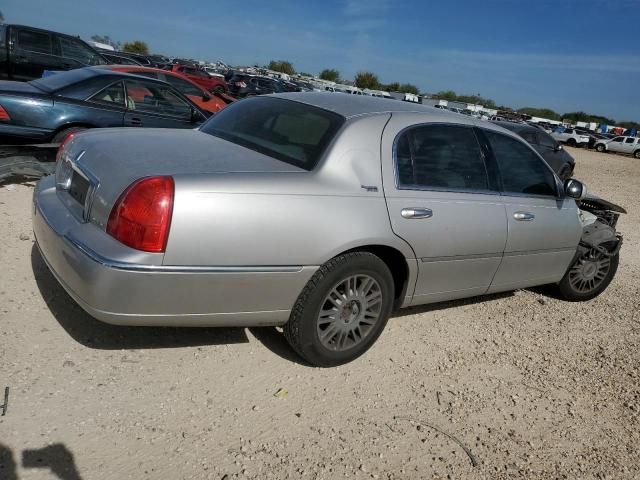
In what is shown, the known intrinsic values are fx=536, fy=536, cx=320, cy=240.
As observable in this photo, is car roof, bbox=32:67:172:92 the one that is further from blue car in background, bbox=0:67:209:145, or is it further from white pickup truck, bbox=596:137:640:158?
white pickup truck, bbox=596:137:640:158

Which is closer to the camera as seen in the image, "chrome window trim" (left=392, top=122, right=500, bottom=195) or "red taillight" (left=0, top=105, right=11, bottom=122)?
"chrome window trim" (left=392, top=122, right=500, bottom=195)

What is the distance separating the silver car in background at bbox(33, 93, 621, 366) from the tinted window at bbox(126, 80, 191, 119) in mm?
3308

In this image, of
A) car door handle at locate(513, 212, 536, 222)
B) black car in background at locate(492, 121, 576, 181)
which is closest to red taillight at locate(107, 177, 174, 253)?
car door handle at locate(513, 212, 536, 222)

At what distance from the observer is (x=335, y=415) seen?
9.41 feet

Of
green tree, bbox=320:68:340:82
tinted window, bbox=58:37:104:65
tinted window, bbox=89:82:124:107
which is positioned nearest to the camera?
tinted window, bbox=89:82:124:107

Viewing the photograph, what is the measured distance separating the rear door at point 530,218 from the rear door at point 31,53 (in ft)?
35.6

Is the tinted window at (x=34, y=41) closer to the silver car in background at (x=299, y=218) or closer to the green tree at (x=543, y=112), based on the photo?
the silver car in background at (x=299, y=218)

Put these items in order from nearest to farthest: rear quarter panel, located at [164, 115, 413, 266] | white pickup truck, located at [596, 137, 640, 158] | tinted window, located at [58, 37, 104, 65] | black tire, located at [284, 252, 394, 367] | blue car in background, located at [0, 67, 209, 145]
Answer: rear quarter panel, located at [164, 115, 413, 266] → black tire, located at [284, 252, 394, 367] → blue car in background, located at [0, 67, 209, 145] → tinted window, located at [58, 37, 104, 65] → white pickup truck, located at [596, 137, 640, 158]

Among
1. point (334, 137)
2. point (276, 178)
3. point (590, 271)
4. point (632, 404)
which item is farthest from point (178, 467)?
point (590, 271)

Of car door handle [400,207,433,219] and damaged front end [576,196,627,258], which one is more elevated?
car door handle [400,207,433,219]

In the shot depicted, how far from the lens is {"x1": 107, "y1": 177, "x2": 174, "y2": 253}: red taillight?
2.47 m

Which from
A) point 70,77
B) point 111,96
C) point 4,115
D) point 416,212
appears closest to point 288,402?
point 416,212

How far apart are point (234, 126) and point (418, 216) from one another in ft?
4.68

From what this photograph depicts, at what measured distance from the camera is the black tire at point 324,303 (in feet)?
9.67
